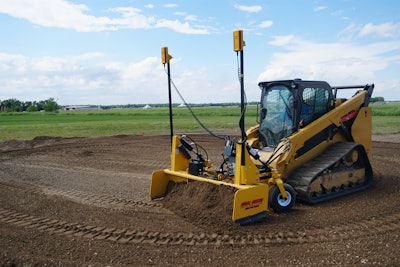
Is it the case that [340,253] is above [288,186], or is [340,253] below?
below

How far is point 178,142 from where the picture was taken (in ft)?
26.5

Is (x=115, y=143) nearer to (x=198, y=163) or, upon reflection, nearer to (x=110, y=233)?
(x=198, y=163)

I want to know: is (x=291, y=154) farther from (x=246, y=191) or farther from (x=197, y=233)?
(x=197, y=233)

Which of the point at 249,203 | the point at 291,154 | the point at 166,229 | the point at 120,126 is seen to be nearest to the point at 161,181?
the point at 166,229

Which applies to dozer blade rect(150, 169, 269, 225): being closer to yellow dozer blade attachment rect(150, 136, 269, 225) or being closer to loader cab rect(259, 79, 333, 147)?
yellow dozer blade attachment rect(150, 136, 269, 225)

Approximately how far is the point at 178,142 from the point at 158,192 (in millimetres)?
1130

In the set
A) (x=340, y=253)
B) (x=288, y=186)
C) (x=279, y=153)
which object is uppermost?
(x=279, y=153)

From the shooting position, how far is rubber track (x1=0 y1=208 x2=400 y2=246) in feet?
18.5

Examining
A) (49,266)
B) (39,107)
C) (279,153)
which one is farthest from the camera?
(39,107)

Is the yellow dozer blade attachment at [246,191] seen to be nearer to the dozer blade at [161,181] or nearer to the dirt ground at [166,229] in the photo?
the dirt ground at [166,229]

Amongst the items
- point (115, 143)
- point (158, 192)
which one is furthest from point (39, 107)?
point (158, 192)

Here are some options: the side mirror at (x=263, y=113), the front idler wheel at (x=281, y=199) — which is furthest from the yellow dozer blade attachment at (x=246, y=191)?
the side mirror at (x=263, y=113)

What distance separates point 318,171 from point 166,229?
3361 mm

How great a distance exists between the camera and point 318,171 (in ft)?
25.1
